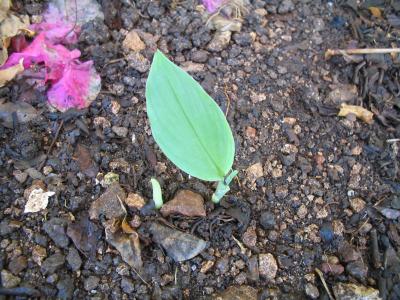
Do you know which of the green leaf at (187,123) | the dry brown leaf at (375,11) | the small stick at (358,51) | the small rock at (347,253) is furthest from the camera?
the dry brown leaf at (375,11)

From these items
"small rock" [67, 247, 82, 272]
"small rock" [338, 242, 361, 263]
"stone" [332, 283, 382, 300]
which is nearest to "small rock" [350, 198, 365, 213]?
"small rock" [338, 242, 361, 263]

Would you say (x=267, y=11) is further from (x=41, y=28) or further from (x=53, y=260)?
(x=53, y=260)

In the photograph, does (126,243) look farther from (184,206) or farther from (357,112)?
(357,112)

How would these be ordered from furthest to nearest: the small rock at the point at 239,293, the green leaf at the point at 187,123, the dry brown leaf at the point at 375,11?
the dry brown leaf at the point at 375,11 → the small rock at the point at 239,293 → the green leaf at the point at 187,123

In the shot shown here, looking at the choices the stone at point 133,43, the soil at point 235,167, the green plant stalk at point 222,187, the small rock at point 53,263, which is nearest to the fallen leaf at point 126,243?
the soil at point 235,167

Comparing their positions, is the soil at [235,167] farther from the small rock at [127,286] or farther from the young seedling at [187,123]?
the young seedling at [187,123]

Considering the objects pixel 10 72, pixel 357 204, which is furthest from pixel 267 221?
pixel 10 72
